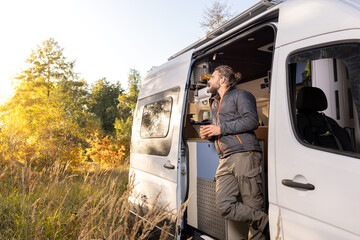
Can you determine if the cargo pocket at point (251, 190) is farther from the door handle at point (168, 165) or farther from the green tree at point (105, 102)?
the green tree at point (105, 102)

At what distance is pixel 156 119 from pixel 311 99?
2328mm

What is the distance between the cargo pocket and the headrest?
2.41ft

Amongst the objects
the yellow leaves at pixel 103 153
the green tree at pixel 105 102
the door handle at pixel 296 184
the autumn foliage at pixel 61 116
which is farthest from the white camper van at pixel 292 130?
the green tree at pixel 105 102

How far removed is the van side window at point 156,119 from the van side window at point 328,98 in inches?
67.9

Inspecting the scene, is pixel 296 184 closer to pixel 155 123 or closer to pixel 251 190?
pixel 251 190

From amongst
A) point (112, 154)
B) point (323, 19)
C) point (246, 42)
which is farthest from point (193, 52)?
point (112, 154)

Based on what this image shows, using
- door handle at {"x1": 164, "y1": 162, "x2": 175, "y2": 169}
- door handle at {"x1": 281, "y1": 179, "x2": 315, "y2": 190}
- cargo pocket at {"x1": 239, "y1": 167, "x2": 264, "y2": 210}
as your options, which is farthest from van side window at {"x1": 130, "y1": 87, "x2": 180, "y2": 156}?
door handle at {"x1": 281, "y1": 179, "x2": 315, "y2": 190}

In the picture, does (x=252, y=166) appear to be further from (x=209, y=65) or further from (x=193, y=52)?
(x=209, y=65)

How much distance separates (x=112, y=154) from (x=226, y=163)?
1247cm

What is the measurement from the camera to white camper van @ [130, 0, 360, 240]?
1823 millimetres

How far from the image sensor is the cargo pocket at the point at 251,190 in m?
2.75

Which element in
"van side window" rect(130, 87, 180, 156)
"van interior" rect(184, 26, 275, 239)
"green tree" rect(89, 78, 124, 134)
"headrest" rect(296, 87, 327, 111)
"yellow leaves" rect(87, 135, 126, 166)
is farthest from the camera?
"green tree" rect(89, 78, 124, 134)

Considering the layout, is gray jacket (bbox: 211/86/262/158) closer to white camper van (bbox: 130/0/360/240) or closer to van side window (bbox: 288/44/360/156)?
white camper van (bbox: 130/0/360/240)

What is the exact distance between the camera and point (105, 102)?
124 feet
